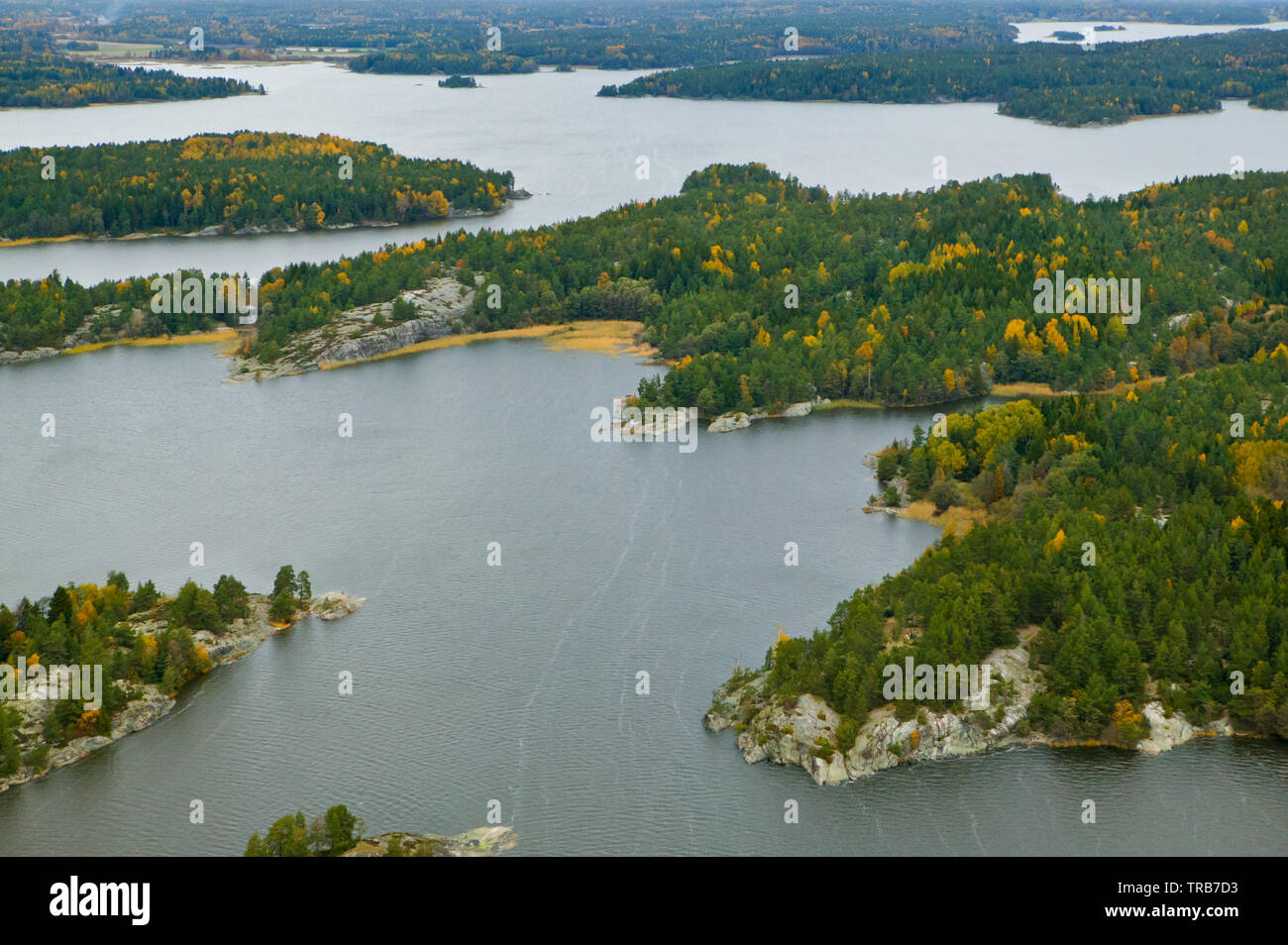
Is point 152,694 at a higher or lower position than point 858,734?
lower

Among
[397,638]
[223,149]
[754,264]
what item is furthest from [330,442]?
[223,149]

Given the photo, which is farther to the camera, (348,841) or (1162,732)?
(1162,732)

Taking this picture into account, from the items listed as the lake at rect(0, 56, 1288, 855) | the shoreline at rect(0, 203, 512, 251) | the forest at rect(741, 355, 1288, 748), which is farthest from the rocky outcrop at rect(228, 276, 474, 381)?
the forest at rect(741, 355, 1288, 748)

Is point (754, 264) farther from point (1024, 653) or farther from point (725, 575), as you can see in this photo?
point (1024, 653)

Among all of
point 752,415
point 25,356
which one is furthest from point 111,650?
point 25,356

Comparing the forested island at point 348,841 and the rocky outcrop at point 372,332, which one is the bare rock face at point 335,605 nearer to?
the forested island at point 348,841

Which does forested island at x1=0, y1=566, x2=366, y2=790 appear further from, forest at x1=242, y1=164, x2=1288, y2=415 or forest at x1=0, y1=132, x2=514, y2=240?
forest at x1=0, y1=132, x2=514, y2=240

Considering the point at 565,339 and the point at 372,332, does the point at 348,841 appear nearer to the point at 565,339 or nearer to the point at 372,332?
the point at 372,332

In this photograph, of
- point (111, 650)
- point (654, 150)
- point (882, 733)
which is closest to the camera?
point (882, 733)
